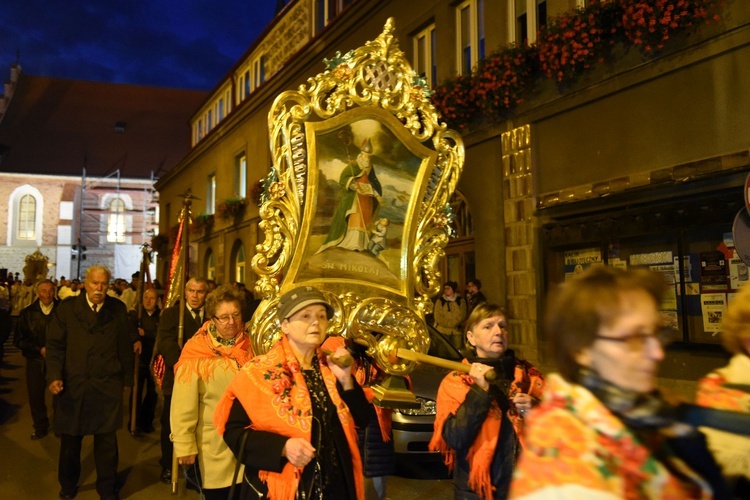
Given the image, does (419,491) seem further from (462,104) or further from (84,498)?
(462,104)

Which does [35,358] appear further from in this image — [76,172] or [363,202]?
[76,172]

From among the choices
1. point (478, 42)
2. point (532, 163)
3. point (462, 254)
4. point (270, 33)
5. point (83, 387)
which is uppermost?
point (270, 33)

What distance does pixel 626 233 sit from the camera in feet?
27.1

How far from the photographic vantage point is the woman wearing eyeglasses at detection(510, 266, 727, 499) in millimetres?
1297

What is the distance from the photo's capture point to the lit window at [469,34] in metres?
11.0

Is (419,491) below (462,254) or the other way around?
below

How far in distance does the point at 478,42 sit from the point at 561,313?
1030cm

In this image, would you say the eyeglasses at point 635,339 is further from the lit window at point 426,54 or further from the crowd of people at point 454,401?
the lit window at point 426,54

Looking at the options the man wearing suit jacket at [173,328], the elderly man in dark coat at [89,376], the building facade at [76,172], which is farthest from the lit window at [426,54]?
the building facade at [76,172]

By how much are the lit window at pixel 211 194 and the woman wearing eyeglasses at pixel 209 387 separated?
21.3 meters

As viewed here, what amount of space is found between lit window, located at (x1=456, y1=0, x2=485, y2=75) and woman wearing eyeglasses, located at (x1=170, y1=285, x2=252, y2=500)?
7.88m

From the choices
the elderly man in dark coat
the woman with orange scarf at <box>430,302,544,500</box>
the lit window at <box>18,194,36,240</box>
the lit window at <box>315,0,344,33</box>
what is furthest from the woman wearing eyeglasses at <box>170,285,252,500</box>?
the lit window at <box>18,194,36,240</box>

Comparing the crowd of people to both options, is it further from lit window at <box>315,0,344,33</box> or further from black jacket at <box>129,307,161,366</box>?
lit window at <box>315,0,344,33</box>

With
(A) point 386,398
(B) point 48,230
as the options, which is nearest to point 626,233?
(A) point 386,398
